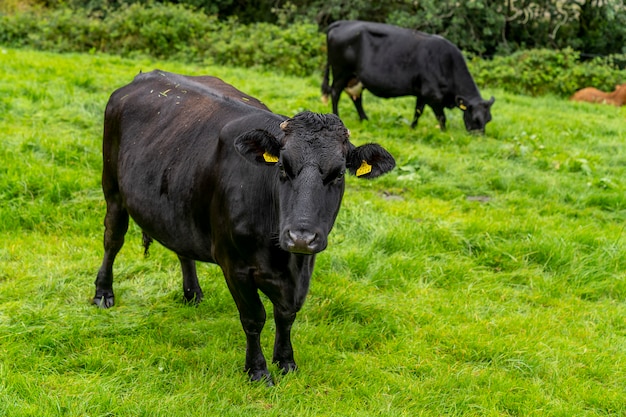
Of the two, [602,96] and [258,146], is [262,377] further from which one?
[602,96]

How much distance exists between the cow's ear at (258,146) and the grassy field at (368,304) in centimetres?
143

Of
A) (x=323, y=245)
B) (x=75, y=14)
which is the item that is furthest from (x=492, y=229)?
(x=75, y=14)

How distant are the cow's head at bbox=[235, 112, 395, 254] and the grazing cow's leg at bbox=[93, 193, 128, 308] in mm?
1761

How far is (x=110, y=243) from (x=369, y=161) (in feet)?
7.63

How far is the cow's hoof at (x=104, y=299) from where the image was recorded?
16.1 feet

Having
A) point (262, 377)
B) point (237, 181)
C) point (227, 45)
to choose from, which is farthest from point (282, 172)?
point (227, 45)

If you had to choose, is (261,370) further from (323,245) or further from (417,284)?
(417,284)

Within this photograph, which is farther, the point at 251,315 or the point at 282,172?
the point at 251,315

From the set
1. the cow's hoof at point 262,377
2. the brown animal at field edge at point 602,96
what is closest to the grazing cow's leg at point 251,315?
the cow's hoof at point 262,377

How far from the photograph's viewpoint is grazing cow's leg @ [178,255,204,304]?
16.2ft

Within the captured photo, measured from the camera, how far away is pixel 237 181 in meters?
3.75

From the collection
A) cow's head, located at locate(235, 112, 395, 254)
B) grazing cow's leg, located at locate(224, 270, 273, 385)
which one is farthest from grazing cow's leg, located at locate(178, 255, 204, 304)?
cow's head, located at locate(235, 112, 395, 254)

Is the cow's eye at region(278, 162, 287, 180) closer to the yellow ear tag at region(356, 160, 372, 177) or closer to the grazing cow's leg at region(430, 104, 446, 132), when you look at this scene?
the yellow ear tag at region(356, 160, 372, 177)

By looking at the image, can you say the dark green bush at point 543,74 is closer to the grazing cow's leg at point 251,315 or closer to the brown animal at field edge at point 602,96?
the brown animal at field edge at point 602,96
